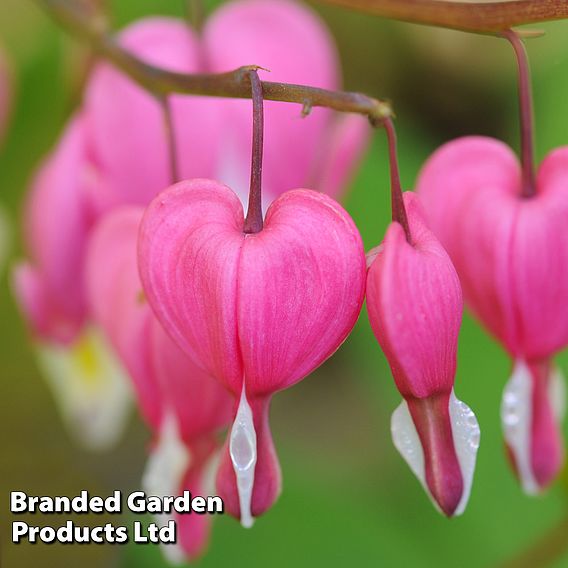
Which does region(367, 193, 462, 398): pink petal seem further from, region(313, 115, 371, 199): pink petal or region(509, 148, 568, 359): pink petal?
region(313, 115, 371, 199): pink petal

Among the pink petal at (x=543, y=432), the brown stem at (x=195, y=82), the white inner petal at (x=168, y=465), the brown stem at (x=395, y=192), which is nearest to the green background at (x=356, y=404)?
the brown stem at (x=195, y=82)

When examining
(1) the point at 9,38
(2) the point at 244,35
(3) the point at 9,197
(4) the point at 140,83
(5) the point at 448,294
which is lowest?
(5) the point at 448,294

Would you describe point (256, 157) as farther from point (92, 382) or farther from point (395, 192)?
point (92, 382)

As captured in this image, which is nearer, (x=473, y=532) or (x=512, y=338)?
(x=512, y=338)

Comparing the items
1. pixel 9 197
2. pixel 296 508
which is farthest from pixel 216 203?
pixel 9 197

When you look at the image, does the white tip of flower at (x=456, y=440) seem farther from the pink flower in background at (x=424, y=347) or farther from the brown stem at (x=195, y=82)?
the brown stem at (x=195, y=82)

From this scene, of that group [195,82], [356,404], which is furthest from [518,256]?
[356,404]

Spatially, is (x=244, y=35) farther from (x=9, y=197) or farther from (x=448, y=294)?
(x=9, y=197)
